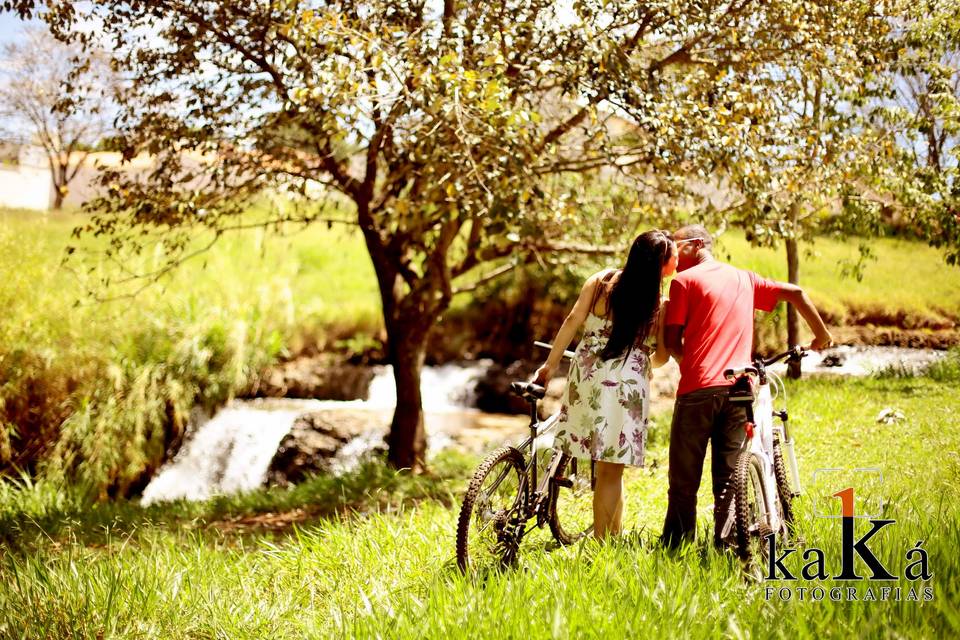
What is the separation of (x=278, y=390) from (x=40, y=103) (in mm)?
5025

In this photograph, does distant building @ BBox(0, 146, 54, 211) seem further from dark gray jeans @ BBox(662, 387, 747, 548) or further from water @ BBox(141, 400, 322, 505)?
dark gray jeans @ BBox(662, 387, 747, 548)

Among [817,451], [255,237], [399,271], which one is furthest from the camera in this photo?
[255,237]

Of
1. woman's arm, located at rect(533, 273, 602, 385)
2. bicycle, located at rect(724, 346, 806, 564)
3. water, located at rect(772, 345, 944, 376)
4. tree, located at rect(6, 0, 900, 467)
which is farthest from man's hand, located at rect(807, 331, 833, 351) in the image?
water, located at rect(772, 345, 944, 376)

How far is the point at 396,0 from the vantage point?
655 cm

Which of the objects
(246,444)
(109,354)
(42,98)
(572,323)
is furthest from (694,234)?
(42,98)

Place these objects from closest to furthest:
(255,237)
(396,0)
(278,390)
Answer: (396,0), (278,390), (255,237)

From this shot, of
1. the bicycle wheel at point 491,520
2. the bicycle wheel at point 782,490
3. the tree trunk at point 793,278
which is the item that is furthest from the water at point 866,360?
the bicycle wheel at point 491,520

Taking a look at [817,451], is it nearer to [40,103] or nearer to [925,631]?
[925,631]

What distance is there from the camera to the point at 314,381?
1225 cm

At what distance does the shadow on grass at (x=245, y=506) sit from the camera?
659 centimetres

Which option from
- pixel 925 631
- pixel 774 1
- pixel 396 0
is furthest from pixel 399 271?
pixel 925 631

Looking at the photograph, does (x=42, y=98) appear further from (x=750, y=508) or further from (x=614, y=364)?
(x=750, y=508)

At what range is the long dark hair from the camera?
12.2 ft

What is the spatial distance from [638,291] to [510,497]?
119 cm
